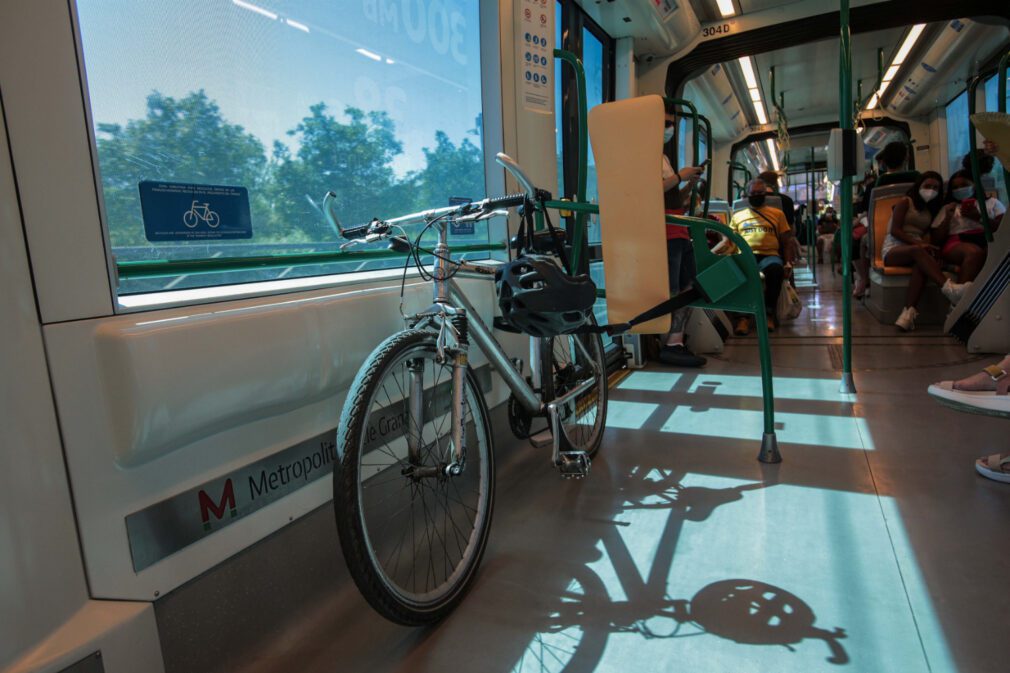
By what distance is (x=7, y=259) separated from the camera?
101cm

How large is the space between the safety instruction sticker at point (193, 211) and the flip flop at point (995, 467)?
2645mm

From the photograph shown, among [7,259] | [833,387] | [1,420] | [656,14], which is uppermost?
[656,14]

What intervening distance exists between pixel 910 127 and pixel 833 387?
11241 millimetres

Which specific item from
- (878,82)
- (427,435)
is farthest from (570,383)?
(878,82)

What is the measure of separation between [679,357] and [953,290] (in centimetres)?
245

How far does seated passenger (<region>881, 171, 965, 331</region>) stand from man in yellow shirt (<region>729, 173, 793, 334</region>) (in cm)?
93

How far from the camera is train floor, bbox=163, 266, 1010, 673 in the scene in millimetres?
1402

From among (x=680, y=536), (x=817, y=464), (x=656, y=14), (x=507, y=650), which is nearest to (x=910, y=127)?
(x=656, y=14)

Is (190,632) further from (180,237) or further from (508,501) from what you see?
(508,501)

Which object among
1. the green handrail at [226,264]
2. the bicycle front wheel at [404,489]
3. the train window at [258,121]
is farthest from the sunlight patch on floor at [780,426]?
the green handrail at [226,264]

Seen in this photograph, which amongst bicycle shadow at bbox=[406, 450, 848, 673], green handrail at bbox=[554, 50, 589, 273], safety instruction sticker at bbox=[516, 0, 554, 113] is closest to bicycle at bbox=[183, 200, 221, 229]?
bicycle shadow at bbox=[406, 450, 848, 673]

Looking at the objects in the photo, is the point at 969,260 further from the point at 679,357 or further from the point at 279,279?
the point at 279,279

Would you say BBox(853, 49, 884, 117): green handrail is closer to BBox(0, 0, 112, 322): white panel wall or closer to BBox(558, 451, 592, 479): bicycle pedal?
BBox(558, 451, 592, 479): bicycle pedal

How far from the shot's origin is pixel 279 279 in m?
1.75
